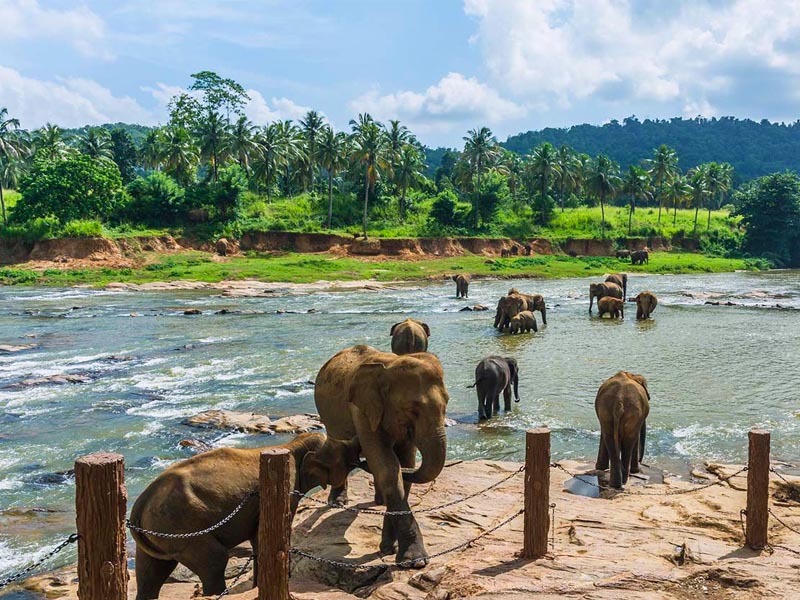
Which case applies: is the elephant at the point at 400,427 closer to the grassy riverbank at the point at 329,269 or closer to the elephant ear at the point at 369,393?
the elephant ear at the point at 369,393

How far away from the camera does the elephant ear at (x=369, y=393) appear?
24.8 ft

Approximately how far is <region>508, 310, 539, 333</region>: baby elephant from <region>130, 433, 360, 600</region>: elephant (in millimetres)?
21358

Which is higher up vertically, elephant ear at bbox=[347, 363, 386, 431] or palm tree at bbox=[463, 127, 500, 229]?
palm tree at bbox=[463, 127, 500, 229]

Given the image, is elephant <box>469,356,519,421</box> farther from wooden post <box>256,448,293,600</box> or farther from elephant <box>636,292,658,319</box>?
elephant <box>636,292,658,319</box>

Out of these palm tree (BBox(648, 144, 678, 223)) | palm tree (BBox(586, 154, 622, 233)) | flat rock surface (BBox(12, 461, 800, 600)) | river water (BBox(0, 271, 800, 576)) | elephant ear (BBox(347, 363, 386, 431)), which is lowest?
river water (BBox(0, 271, 800, 576))

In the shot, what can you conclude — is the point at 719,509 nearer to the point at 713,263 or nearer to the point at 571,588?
the point at 571,588

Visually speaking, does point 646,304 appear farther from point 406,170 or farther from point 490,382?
point 406,170

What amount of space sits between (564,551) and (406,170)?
217 feet

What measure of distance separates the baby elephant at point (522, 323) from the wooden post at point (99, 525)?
2333cm

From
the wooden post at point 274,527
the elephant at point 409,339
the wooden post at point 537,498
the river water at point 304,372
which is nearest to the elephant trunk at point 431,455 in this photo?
the wooden post at point 537,498

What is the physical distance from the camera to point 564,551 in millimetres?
7664

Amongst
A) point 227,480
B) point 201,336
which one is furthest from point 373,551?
point 201,336

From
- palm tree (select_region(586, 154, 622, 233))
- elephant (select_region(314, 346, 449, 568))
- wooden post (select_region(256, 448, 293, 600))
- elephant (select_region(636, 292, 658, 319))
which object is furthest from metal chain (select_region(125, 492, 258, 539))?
palm tree (select_region(586, 154, 622, 233))

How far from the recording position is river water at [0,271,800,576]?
42.4 ft
